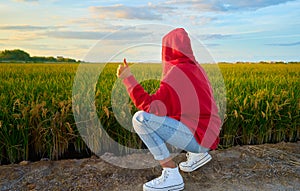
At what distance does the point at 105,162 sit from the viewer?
10.3ft

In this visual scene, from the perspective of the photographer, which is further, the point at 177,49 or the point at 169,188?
the point at 169,188

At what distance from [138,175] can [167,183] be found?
0.34m

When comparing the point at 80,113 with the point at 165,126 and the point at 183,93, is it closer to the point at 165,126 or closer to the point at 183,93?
the point at 165,126

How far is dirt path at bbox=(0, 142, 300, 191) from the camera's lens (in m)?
2.77

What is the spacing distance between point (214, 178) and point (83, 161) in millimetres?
1108

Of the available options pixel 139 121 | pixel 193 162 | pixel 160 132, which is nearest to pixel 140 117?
pixel 139 121

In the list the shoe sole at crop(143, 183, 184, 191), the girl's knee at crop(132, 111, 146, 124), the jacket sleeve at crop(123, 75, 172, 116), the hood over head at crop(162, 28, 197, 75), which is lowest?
the shoe sole at crop(143, 183, 184, 191)

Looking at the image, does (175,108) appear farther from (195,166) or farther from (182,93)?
(195,166)

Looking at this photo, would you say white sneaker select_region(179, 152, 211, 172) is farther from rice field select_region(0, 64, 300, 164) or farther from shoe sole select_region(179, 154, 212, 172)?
rice field select_region(0, 64, 300, 164)

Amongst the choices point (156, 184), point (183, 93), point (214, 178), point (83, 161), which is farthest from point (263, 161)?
point (83, 161)

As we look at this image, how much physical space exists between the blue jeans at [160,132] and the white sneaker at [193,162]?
0.30 m

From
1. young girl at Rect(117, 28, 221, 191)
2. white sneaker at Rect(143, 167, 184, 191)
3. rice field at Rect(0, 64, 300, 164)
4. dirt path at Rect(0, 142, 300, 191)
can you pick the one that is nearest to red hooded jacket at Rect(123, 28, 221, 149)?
young girl at Rect(117, 28, 221, 191)

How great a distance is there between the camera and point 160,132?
Answer: 2664mm

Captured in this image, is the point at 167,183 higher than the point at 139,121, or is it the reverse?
the point at 139,121
